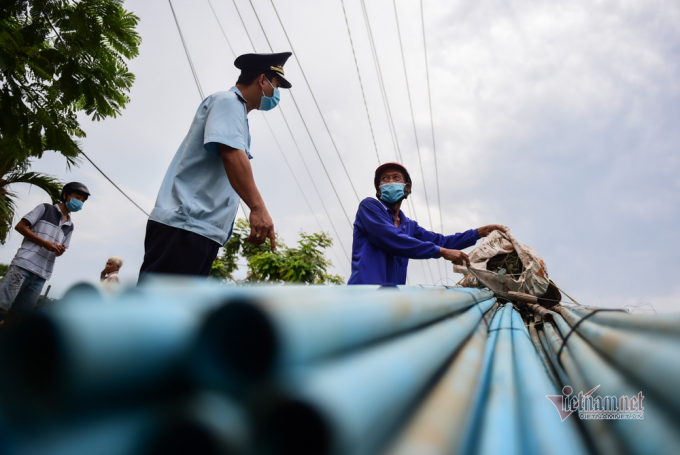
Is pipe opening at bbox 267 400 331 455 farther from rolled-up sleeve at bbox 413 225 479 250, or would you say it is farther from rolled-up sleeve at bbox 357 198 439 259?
rolled-up sleeve at bbox 413 225 479 250

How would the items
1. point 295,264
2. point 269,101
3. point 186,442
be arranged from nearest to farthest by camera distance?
point 186,442
point 269,101
point 295,264

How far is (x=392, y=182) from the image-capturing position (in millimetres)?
2898

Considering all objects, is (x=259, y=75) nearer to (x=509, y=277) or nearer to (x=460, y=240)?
(x=460, y=240)

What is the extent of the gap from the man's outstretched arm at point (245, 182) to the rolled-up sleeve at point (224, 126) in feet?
0.10

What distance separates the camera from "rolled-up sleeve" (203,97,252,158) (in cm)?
153

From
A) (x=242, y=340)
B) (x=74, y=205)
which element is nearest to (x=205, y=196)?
(x=242, y=340)

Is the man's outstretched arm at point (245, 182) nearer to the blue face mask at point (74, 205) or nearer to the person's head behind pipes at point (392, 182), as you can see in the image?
the person's head behind pipes at point (392, 182)

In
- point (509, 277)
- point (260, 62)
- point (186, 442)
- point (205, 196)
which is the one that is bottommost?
point (186, 442)

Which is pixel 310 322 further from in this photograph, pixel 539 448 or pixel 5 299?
pixel 5 299

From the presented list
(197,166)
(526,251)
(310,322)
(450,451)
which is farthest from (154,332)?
(526,251)

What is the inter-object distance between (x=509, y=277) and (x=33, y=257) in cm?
382

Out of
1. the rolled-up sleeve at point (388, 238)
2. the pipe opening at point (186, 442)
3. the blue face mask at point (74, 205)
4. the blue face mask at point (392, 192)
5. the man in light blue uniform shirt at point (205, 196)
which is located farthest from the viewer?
the blue face mask at point (74, 205)

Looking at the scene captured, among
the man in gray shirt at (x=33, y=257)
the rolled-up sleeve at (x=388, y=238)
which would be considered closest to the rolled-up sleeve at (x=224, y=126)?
the rolled-up sleeve at (x=388, y=238)

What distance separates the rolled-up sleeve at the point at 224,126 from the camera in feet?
5.03
